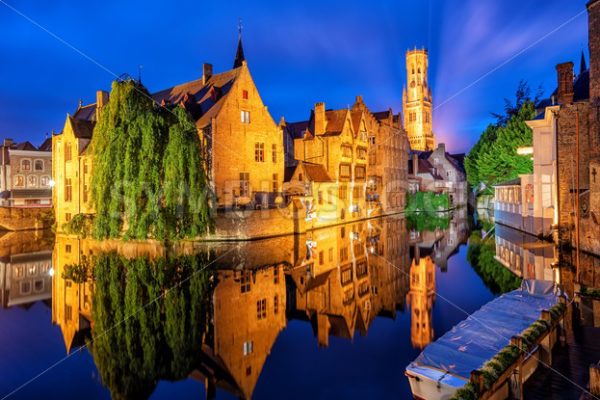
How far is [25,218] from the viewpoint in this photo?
3881cm

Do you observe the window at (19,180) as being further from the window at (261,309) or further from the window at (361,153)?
the window at (261,309)

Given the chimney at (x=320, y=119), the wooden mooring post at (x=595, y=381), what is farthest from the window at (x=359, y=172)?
the wooden mooring post at (x=595, y=381)

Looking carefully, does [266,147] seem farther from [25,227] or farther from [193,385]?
[193,385]

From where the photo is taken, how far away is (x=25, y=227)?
128ft

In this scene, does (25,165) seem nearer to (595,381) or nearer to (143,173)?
(143,173)

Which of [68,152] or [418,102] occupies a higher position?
[418,102]

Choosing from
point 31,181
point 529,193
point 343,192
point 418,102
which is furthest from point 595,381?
point 418,102

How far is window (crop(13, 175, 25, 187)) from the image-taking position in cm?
5268

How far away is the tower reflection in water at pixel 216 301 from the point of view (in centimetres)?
912

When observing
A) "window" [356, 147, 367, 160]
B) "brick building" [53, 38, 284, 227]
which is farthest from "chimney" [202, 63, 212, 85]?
"window" [356, 147, 367, 160]

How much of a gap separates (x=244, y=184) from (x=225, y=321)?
76.4 ft

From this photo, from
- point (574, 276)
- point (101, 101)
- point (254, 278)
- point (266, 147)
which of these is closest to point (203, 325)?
point (254, 278)

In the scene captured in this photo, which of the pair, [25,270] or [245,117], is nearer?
[25,270]

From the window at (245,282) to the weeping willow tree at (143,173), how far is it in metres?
8.36
